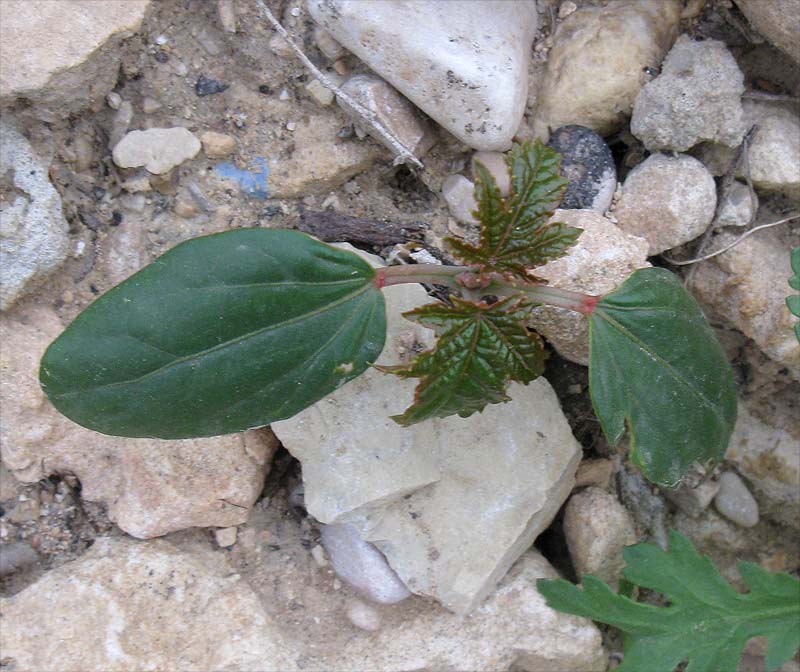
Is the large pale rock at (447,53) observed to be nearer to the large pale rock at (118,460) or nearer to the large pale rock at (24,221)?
the large pale rock at (24,221)

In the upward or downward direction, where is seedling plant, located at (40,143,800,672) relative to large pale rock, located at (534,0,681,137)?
downward

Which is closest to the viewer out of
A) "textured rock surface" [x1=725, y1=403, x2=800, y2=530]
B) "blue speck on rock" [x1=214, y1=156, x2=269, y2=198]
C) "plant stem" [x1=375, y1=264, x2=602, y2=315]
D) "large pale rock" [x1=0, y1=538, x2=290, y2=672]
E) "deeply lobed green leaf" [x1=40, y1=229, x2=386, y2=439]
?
"deeply lobed green leaf" [x1=40, y1=229, x2=386, y2=439]

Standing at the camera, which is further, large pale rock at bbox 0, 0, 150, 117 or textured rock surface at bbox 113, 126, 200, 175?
textured rock surface at bbox 113, 126, 200, 175

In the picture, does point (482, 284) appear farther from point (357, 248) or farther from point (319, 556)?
point (319, 556)

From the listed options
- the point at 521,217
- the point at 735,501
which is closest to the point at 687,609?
the point at 735,501

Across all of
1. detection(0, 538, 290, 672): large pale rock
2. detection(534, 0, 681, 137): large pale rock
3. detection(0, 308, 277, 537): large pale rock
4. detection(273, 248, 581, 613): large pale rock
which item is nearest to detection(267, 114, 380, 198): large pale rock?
detection(273, 248, 581, 613): large pale rock

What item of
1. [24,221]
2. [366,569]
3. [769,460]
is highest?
[24,221]

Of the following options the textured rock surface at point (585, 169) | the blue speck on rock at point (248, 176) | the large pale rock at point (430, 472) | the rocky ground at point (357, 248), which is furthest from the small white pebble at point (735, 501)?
the blue speck on rock at point (248, 176)

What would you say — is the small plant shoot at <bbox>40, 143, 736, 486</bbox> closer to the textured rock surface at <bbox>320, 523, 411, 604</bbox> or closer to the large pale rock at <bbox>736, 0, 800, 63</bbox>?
the textured rock surface at <bbox>320, 523, 411, 604</bbox>
